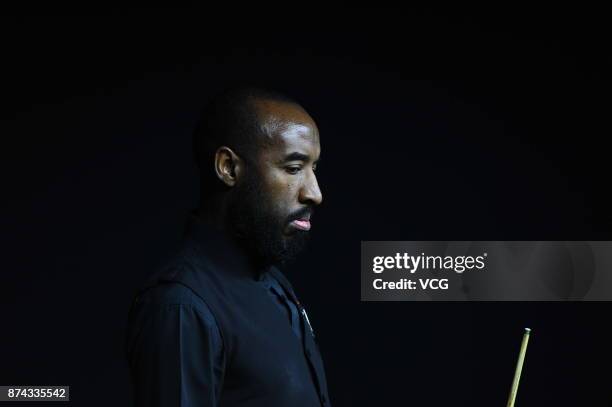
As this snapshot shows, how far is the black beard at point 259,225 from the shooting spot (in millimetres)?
1338

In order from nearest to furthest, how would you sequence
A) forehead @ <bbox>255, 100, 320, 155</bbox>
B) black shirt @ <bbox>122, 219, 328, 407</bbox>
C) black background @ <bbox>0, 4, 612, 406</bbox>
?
black shirt @ <bbox>122, 219, 328, 407</bbox>
forehead @ <bbox>255, 100, 320, 155</bbox>
black background @ <bbox>0, 4, 612, 406</bbox>

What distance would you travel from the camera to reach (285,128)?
4.39ft

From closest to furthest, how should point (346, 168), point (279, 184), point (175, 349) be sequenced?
point (175, 349)
point (279, 184)
point (346, 168)

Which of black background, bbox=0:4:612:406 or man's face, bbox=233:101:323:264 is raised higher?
black background, bbox=0:4:612:406

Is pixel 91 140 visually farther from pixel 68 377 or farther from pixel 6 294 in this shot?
pixel 68 377

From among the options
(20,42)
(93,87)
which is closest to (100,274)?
(93,87)

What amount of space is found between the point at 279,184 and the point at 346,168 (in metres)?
1.46

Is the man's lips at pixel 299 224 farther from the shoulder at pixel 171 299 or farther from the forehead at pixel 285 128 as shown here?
the shoulder at pixel 171 299

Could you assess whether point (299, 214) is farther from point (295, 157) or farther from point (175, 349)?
point (175, 349)

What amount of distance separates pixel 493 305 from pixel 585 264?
0.34 meters

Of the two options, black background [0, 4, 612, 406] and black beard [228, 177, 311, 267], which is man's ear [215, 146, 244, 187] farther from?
black background [0, 4, 612, 406]

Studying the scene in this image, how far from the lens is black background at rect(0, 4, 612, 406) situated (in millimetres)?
2717

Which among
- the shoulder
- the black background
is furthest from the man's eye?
the black background

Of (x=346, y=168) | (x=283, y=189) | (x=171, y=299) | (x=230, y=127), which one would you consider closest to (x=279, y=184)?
(x=283, y=189)
